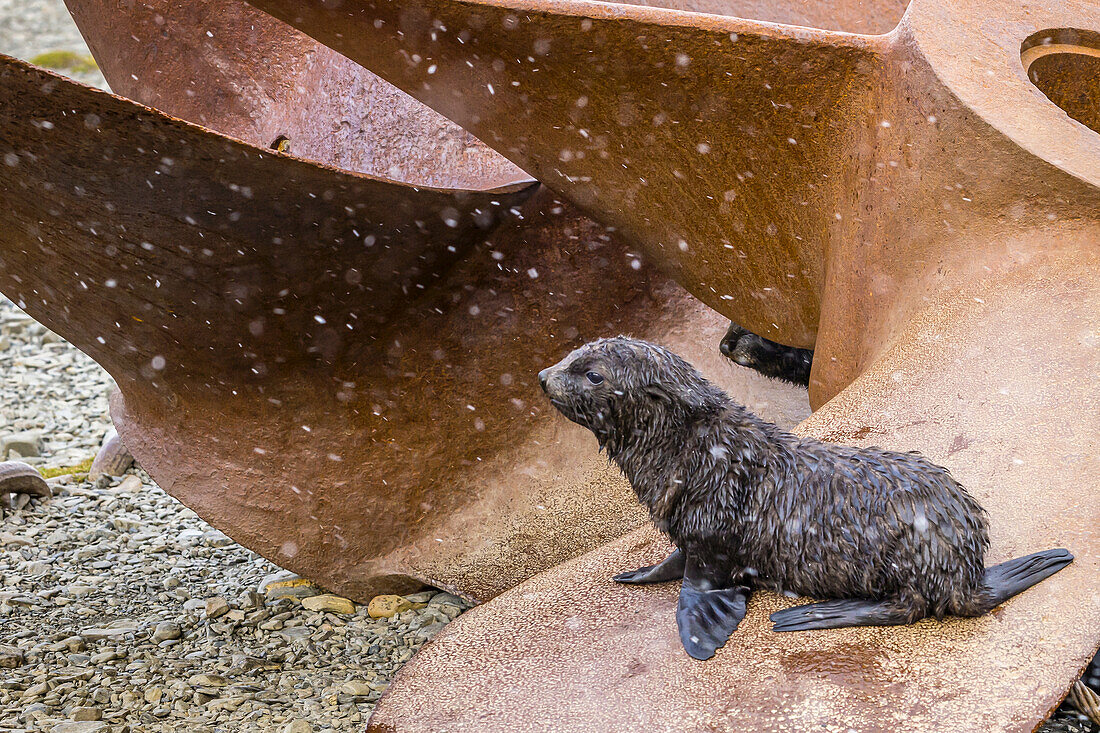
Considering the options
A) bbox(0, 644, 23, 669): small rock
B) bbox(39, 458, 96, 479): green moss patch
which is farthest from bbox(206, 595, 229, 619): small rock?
bbox(39, 458, 96, 479): green moss patch

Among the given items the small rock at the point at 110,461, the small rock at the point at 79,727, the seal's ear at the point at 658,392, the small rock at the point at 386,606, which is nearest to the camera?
the seal's ear at the point at 658,392

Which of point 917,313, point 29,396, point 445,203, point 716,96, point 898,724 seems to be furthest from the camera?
point 29,396

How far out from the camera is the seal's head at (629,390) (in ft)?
7.59

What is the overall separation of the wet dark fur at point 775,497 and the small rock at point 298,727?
4.82ft

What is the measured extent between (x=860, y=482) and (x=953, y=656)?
1.26 ft

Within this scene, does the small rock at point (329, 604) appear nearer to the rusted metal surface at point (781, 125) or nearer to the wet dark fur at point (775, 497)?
the rusted metal surface at point (781, 125)

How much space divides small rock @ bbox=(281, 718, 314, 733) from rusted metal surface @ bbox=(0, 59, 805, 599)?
112 cm

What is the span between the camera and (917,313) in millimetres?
2984

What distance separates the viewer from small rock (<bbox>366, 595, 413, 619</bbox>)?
4.24 metres

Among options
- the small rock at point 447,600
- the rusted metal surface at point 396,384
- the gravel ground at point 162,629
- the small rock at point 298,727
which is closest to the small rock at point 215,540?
the gravel ground at point 162,629

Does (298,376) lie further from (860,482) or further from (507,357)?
(860,482)

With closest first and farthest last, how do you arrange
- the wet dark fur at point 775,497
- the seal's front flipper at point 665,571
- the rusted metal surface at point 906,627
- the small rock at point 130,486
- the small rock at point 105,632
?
1. the rusted metal surface at point 906,627
2. the wet dark fur at point 775,497
3. the seal's front flipper at point 665,571
4. the small rock at point 105,632
5. the small rock at point 130,486

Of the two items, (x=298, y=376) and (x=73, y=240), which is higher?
(x=73, y=240)

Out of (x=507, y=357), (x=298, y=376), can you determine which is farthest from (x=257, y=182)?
(x=507, y=357)
